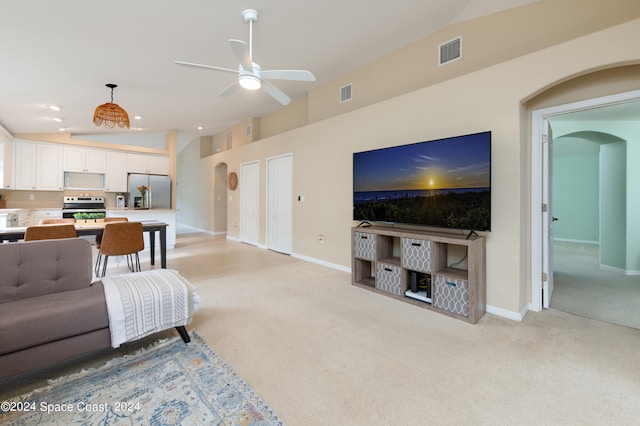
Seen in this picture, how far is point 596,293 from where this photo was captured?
3.41 meters

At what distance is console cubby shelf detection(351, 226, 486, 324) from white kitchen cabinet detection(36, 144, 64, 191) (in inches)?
272

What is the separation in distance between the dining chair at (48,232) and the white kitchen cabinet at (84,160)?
13.5 feet

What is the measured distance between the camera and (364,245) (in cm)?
365

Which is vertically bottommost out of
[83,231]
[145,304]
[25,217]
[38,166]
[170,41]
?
[145,304]

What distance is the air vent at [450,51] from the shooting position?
3.38m

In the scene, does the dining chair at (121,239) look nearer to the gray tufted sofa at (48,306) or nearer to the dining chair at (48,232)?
the dining chair at (48,232)

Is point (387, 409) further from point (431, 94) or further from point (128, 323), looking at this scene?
point (431, 94)

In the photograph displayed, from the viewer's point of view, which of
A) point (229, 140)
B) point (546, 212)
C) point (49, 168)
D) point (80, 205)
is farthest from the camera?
point (229, 140)

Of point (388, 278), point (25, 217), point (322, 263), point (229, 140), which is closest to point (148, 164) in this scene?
point (229, 140)

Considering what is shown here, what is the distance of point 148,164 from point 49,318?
6.59 meters

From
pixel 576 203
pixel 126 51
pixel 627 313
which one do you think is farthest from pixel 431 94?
pixel 576 203

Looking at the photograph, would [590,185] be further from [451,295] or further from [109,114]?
[109,114]

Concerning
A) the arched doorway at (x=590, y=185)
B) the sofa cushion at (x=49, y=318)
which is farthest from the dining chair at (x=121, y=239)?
the arched doorway at (x=590, y=185)

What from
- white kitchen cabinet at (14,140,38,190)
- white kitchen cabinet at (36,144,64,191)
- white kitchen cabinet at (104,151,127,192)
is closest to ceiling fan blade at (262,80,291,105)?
white kitchen cabinet at (104,151,127,192)
